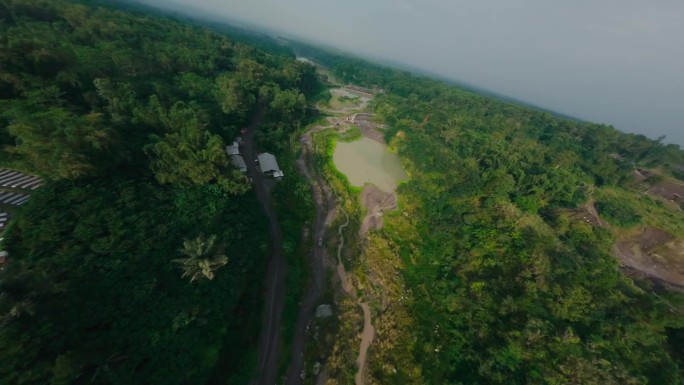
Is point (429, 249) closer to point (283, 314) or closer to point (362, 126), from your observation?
point (283, 314)

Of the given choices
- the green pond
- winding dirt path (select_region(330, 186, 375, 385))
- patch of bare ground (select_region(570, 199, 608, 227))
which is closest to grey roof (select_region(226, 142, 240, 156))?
the green pond

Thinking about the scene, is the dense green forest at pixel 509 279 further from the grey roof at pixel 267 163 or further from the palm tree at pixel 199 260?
the grey roof at pixel 267 163

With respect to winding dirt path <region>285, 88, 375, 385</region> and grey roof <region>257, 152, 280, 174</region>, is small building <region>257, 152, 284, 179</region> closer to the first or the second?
grey roof <region>257, 152, 280, 174</region>

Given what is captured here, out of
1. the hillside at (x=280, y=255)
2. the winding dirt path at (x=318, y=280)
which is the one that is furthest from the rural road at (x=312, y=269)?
the hillside at (x=280, y=255)

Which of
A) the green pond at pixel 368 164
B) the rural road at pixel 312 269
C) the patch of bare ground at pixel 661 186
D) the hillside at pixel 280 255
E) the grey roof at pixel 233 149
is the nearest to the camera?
the hillside at pixel 280 255

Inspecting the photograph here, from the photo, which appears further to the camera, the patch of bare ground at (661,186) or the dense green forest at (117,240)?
the patch of bare ground at (661,186)
